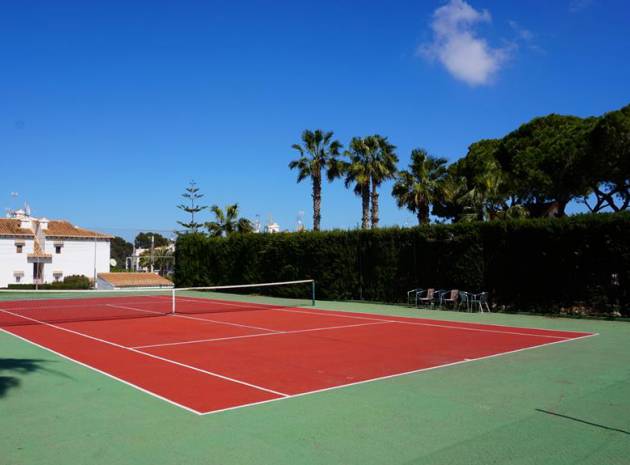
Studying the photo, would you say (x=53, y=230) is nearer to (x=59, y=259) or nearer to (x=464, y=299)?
(x=59, y=259)

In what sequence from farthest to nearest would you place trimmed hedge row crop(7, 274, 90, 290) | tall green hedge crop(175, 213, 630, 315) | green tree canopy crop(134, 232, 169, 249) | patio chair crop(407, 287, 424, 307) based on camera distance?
trimmed hedge row crop(7, 274, 90, 290) → green tree canopy crop(134, 232, 169, 249) → patio chair crop(407, 287, 424, 307) → tall green hedge crop(175, 213, 630, 315)

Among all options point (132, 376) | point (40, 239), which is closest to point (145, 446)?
point (132, 376)

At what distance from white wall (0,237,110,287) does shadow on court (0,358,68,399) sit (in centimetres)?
4513

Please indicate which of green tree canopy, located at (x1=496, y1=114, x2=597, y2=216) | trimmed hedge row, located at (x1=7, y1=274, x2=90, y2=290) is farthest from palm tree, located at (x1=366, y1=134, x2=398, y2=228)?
trimmed hedge row, located at (x1=7, y1=274, x2=90, y2=290)

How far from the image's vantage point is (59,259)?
54312 millimetres

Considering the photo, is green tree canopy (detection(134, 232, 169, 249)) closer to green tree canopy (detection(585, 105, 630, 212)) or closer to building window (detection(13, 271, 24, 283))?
building window (detection(13, 271, 24, 283))

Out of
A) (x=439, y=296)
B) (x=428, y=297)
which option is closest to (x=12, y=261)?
(x=428, y=297)

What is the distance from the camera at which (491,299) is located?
19.8m

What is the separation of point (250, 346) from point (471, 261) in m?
11.2

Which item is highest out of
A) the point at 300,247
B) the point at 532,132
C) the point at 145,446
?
the point at 532,132

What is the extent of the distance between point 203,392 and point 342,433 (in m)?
2.47

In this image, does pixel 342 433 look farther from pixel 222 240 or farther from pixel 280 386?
pixel 222 240

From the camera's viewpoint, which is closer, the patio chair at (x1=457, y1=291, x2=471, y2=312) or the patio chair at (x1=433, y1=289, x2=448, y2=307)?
the patio chair at (x1=457, y1=291, x2=471, y2=312)

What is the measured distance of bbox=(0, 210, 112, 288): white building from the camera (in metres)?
51.2
